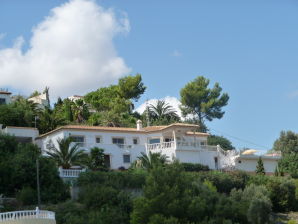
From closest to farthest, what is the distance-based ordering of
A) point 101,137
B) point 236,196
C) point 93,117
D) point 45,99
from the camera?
1. point 236,196
2. point 101,137
3. point 93,117
4. point 45,99

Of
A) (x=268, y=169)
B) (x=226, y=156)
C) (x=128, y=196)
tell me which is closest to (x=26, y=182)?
(x=128, y=196)

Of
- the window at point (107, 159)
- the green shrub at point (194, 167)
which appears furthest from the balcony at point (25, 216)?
the green shrub at point (194, 167)

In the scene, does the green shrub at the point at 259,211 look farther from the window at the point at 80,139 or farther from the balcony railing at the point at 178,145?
the window at the point at 80,139

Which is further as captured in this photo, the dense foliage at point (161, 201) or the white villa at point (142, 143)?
the white villa at point (142, 143)

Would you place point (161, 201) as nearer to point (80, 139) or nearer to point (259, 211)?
point (259, 211)

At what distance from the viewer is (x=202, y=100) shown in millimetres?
84125

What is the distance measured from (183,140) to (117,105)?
53.6ft

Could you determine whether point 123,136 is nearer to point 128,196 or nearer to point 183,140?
point 183,140

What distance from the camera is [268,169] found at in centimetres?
7006

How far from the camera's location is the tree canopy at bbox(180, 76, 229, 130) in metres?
83.2

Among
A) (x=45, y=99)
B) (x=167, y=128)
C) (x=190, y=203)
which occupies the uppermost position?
(x=45, y=99)

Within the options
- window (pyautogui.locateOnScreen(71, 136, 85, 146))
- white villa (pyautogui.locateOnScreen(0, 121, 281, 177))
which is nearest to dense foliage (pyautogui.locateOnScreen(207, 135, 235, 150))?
white villa (pyautogui.locateOnScreen(0, 121, 281, 177))

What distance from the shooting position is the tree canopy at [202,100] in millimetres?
83188

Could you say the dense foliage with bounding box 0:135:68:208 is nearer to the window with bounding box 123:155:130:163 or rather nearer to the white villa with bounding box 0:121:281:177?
the white villa with bounding box 0:121:281:177
